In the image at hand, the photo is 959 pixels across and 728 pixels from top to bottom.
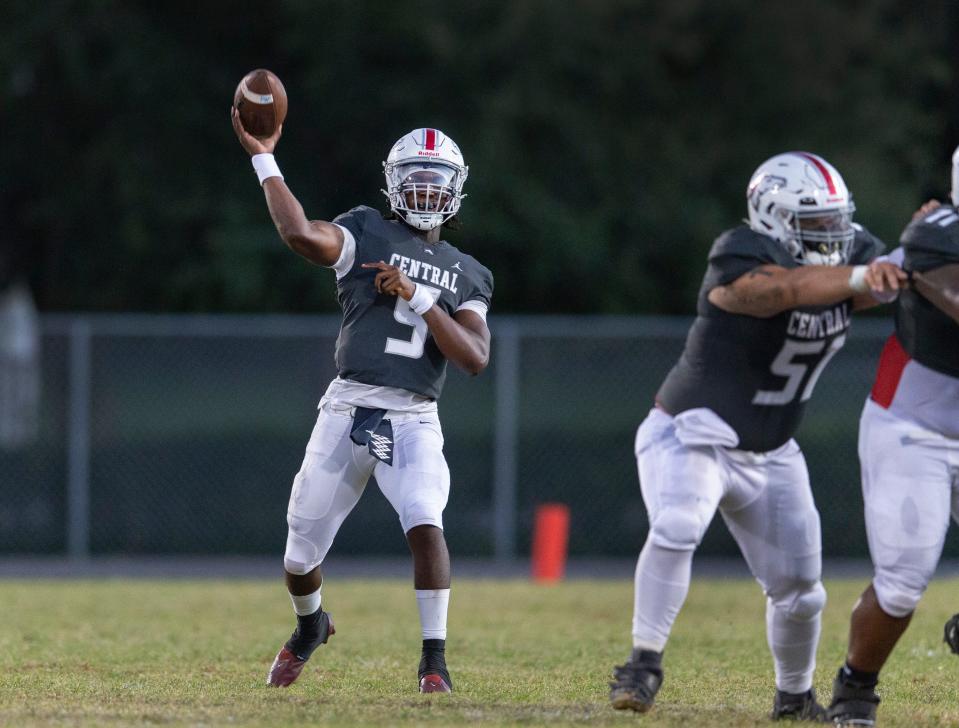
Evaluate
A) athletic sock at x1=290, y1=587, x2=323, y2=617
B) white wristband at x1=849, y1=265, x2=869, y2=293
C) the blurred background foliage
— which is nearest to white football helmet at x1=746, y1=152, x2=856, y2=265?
white wristband at x1=849, y1=265, x2=869, y2=293

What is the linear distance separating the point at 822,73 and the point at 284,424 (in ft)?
23.9

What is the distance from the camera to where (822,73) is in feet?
57.8

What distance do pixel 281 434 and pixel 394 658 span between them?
719 centimetres

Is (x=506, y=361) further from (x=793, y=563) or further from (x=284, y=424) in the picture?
(x=793, y=563)

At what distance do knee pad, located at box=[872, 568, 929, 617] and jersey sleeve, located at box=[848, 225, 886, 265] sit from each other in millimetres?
1091

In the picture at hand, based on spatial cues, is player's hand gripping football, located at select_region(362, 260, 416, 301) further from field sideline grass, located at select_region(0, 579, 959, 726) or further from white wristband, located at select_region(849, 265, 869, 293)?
white wristband, located at select_region(849, 265, 869, 293)

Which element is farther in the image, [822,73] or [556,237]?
[822,73]

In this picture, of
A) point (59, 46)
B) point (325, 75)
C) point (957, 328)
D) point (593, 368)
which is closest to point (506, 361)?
point (593, 368)

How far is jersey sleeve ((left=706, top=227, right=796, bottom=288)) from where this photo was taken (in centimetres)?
547

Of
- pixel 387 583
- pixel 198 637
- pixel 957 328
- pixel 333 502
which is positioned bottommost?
pixel 387 583

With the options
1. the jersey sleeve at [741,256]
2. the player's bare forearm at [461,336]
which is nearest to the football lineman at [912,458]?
the jersey sleeve at [741,256]

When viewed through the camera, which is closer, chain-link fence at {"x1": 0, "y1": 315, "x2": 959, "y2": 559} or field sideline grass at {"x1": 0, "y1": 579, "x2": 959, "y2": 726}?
field sideline grass at {"x1": 0, "y1": 579, "x2": 959, "y2": 726}

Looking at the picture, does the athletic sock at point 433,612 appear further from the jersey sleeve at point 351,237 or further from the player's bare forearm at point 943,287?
the player's bare forearm at point 943,287

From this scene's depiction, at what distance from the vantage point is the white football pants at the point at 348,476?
6445mm
